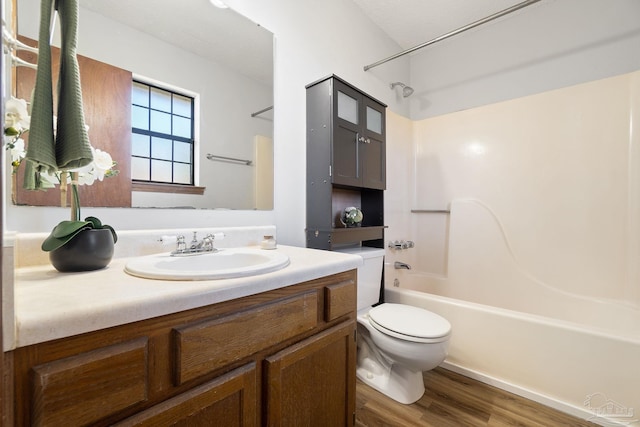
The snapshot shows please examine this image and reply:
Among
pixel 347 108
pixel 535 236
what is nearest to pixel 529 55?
pixel 535 236

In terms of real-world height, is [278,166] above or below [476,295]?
above

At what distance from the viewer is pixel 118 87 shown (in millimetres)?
1000

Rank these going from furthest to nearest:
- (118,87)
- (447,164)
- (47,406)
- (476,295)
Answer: (447,164), (476,295), (118,87), (47,406)

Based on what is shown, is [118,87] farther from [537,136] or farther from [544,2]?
[544,2]


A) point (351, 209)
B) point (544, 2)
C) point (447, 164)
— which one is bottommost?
point (351, 209)

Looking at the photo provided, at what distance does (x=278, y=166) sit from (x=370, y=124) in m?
0.67

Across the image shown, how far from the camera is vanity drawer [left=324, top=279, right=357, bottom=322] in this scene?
931 millimetres

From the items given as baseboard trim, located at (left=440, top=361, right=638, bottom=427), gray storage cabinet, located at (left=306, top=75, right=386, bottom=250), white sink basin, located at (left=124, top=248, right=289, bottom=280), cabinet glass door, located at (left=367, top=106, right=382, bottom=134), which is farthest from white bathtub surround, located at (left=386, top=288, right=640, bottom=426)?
white sink basin, located at (left=124, top=248, right=289, bottom=280)

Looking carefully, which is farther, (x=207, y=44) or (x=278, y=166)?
(x=278, y=166)

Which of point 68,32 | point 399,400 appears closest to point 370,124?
point 68,32

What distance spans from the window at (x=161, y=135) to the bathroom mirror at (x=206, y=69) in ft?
0.10

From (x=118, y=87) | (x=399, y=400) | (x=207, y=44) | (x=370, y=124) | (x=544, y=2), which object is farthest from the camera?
(x=544, y=2)

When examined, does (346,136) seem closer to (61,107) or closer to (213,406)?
(61,107)

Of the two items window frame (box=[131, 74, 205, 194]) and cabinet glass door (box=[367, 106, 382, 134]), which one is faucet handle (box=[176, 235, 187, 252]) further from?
cabinet glass door (box=[367, 106, 382, 134])
